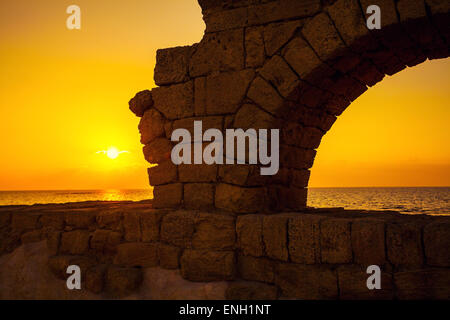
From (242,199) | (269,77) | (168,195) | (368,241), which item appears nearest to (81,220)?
(168,195)

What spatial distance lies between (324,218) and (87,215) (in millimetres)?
2938

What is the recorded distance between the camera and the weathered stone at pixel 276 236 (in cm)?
391

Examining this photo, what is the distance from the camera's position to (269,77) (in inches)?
175

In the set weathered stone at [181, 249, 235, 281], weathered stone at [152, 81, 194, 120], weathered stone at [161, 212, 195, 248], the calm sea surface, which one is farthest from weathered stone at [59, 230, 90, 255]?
the calm sea surface

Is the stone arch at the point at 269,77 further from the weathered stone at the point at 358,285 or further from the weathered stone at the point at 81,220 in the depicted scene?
the weathered stone at the point at 358,285

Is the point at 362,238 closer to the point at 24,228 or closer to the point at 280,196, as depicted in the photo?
the point at 280,196

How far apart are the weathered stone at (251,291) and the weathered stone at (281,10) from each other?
298cm

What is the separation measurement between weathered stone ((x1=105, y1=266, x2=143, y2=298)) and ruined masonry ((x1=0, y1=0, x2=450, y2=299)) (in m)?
0.01

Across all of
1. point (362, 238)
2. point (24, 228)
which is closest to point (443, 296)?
point (362, 238)

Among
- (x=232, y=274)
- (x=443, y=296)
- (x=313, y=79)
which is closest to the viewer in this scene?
(x=443, y=296)

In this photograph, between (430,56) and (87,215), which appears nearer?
(430,56)

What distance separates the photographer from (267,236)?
4.02m

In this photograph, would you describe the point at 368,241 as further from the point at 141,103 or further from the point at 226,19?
the point at 141,103

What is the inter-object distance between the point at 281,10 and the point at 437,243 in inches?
116
